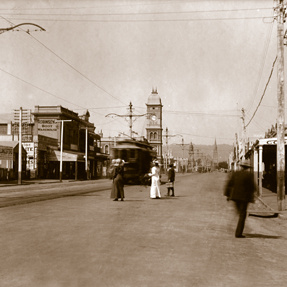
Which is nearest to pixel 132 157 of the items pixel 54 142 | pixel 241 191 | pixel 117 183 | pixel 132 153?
pixel 132 153

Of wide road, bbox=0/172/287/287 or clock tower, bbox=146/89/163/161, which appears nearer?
wide road, bbox=0/172/287/287

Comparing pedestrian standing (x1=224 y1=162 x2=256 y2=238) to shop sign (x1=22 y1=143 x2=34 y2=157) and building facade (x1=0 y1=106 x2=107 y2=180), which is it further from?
shop sign (x1=22 y1=143 x2=34 y2=157)

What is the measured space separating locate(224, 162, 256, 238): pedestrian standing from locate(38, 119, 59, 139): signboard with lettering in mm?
50600

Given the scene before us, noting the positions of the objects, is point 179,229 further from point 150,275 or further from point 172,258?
point 150,275

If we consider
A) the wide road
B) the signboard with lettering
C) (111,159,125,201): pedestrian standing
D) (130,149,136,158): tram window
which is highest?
the signboard with lettering

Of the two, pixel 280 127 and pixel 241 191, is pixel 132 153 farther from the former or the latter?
pixel 241 191

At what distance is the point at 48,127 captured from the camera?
58656mm

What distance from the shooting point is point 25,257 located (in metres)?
6.88

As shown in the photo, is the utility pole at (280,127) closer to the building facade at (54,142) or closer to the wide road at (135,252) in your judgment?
the wide road at (135,252)

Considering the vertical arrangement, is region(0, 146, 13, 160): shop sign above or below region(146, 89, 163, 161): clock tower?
below

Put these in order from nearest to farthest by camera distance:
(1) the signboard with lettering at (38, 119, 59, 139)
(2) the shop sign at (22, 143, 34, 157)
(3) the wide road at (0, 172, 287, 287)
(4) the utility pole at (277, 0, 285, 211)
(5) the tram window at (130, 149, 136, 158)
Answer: (3) the wide road at (0, 172, 287, 287) < (4) the utility pole at (277, 0, 285, 211) < (5) the tram window at (130, 149, 136, 158) < (2) the shop sign at (22, 143, 34, 157) < (1) the signboard with lettering at (38, 119, 59, 139)

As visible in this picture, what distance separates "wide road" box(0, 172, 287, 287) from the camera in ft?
18.7

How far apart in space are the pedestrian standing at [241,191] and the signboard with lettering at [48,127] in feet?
166

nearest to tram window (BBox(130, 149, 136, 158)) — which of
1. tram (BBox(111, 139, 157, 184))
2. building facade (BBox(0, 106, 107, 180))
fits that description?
tram (BBox(111, 139, 157, 184))
